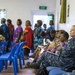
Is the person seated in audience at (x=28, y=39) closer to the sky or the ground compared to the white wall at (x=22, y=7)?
closer to the ground

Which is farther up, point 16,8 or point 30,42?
point 16,8

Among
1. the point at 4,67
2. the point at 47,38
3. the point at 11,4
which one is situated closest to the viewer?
the point at 4,67

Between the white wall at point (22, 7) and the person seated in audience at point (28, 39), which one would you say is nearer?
the person seated in audience at point (28, 39)

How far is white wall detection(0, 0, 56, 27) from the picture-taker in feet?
35.8

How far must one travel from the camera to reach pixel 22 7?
36.0ft

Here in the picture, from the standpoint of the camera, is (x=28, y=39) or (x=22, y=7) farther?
(x=22, y=7)

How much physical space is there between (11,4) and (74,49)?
7.90m

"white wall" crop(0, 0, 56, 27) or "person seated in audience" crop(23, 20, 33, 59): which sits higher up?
"white wall" crop(0, 0, 56, 27)

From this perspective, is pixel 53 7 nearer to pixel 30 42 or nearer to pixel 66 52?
pixel 30 42

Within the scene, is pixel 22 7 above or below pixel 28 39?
above

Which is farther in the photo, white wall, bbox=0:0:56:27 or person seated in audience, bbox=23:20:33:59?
white wall, bbox=0:0:56:27

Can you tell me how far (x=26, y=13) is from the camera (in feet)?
36.0

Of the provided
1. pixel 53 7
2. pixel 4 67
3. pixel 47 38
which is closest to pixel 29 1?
pixel 53 7

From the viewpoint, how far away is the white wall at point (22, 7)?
35.8ft
